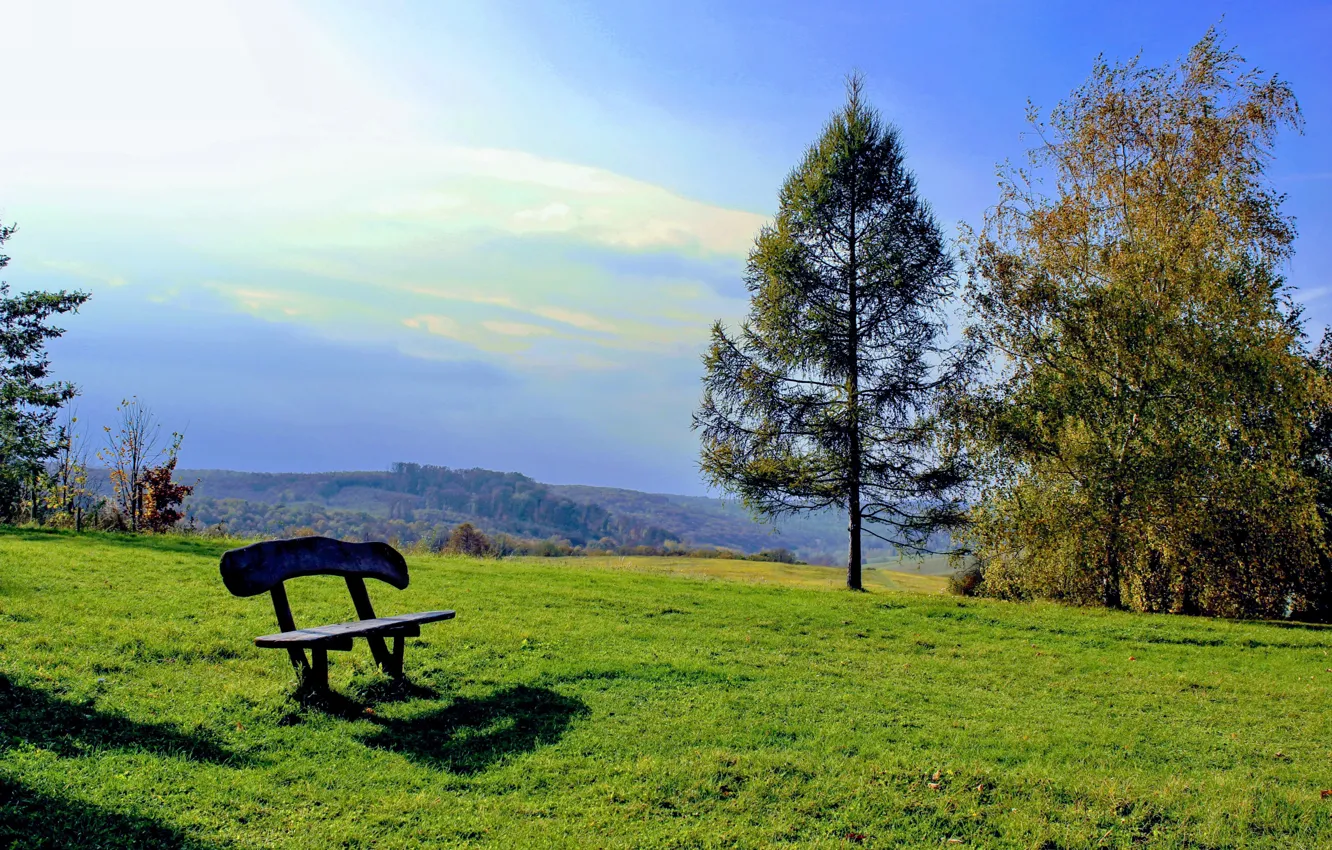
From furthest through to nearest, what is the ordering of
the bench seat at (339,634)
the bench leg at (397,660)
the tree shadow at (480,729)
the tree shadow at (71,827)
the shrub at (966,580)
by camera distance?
the shrub at (966,580) → the bench leg at (397,660) → the bench seat at (339,634) → the tree shadow at (480,729) → the tree shadow at (71,827)

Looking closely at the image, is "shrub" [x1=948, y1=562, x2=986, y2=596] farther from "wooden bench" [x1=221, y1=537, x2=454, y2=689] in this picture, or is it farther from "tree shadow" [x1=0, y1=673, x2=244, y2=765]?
"tree shadow" [x1=0, y1=673, x2=244, y2=765]

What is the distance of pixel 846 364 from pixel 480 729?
14.6 meters

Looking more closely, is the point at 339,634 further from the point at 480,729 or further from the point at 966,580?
the point at 966,580

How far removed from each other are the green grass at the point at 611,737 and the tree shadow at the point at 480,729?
3cm

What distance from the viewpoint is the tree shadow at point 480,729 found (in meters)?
5.61

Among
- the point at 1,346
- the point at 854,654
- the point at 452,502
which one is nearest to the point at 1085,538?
the point at 854,654

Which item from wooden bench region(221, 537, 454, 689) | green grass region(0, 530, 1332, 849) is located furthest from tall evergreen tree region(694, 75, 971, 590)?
wooden bench region(221, 537, 454, 689)

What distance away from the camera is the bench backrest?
654cm

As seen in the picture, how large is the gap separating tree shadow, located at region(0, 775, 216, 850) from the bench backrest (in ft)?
7.05

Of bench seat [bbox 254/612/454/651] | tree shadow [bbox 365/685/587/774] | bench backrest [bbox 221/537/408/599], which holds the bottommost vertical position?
tree shadow [bbox 365/685/587/774]

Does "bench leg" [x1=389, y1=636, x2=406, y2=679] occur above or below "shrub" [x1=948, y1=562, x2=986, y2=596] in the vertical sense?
above

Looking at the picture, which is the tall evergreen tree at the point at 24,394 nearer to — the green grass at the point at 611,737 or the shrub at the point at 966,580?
the green grass at the point at 611,737

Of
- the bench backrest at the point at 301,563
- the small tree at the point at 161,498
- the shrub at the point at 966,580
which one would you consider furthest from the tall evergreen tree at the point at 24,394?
the shrub at the point at 966,580

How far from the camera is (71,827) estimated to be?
408cm
